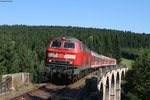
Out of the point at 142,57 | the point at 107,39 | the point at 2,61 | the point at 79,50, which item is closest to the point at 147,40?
the point at 107,39

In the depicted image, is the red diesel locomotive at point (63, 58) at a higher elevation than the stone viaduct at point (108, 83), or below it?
higher

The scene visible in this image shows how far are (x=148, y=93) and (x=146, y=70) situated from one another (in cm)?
894

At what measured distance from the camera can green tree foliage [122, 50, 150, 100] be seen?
58.7m

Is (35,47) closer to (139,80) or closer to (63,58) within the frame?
(139,80)

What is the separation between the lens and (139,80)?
62250 millimetres

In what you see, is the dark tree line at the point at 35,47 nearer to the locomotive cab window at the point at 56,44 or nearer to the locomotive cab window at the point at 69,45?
the locomotive cab window at the point at 56,44

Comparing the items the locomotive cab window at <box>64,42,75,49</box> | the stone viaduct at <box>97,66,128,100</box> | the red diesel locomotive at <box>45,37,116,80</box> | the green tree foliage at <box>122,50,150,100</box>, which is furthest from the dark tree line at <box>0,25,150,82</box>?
the green tree foliage at <box>122,50,150,100</box>

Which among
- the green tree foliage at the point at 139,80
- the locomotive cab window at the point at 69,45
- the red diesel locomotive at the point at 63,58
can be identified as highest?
the locomotive cab window at the point at 69,45

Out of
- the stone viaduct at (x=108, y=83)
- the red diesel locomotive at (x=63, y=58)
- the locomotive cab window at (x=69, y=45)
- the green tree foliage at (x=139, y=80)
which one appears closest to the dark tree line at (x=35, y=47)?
the red diesel locomotive at (x=63, y=58)

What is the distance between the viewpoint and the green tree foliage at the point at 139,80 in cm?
5867

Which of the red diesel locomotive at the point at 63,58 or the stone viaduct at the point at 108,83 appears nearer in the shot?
the red diesel locomotive at the point at 63,58

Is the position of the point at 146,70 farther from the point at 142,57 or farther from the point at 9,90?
the point at 9,90

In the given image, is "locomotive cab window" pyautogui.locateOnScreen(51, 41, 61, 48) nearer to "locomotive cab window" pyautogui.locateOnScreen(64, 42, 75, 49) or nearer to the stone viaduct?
"locomotive cab window" pyautogui.locateOnScreen(64, 42, 75, 49)

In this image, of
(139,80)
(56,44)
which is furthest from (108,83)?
(139,80)
